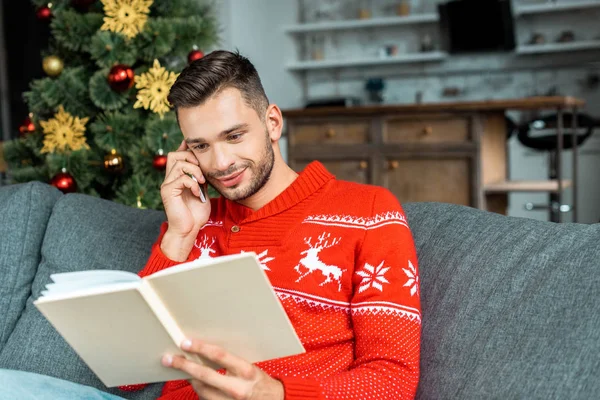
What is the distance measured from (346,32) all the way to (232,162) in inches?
229

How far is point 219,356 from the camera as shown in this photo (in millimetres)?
923

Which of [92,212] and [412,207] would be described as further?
[92,212]

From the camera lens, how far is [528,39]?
20.7 ft

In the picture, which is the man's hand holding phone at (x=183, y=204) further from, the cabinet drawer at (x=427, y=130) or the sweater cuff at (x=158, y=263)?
the cabinet drawer at (x=427, y=130)

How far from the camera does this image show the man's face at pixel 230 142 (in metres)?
1.31

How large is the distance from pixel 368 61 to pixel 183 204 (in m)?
5.36

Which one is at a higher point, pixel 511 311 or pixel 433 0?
pixel 433 0

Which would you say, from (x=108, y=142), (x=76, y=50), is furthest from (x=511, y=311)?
(x=76, y=50)

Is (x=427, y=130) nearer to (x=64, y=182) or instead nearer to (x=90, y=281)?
(x=64, y=182)

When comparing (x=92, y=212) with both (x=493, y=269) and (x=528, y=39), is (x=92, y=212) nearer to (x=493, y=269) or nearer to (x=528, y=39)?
(x=493, y=269)

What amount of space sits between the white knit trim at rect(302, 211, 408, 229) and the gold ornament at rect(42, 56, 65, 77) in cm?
140

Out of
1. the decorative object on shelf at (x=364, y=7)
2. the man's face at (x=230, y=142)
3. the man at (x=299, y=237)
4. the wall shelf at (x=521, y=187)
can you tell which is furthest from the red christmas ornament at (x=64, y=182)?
the decorative object on shelf at (x=364, y=7)

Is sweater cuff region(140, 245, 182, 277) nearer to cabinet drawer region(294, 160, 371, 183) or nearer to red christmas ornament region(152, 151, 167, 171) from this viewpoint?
red christmas ornament region(152, 151, 167, 171)

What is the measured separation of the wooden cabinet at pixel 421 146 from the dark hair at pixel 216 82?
2.59 meters
